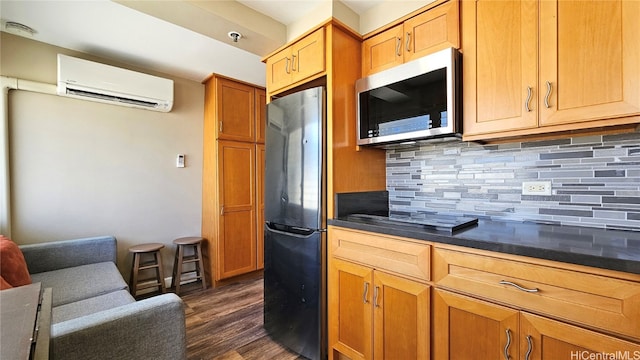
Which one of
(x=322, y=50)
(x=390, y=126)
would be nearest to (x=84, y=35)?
(x=322, y=50)

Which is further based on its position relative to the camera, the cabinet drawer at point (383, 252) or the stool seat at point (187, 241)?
the stool seat at point (187, 241)

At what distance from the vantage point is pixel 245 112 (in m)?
3.30

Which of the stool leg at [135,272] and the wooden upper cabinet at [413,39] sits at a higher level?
the wooden upper cabinet at [413,39]

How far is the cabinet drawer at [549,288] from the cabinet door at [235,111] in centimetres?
269

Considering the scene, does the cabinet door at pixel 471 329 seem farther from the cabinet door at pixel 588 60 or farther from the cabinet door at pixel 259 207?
the cabinet door at pixel 259 207

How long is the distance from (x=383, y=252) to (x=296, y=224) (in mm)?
648

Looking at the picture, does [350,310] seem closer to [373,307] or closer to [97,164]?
[373,307]

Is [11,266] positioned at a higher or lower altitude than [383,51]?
lower

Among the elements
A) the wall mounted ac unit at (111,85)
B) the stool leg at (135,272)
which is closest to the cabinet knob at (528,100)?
the wall mounted ac unit at (111,85)

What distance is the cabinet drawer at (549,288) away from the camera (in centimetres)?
86

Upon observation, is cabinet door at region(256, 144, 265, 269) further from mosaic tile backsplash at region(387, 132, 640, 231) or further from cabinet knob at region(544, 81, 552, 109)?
cabinet knob at region(544, 81, 552, 109)

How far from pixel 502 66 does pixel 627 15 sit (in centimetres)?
44

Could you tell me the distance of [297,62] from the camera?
1.92 meters

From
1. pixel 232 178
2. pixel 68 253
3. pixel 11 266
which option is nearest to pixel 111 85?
pixel 232 178
